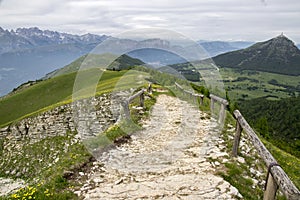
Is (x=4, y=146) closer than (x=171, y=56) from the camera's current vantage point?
No

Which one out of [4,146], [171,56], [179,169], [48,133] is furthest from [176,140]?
[4,146]

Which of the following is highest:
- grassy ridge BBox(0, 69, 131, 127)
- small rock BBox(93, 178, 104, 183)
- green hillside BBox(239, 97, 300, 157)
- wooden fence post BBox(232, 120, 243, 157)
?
wooden fence post BBox(232, 120, 243, 157)

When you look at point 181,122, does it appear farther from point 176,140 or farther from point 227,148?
point 227,148

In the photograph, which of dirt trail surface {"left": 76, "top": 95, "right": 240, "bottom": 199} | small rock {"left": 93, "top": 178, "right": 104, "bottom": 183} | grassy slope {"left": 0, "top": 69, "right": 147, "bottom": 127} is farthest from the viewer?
grassy slope {"left": 0, "top": 69, "right": 147, "bottom": 127}

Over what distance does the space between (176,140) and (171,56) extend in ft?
27.3

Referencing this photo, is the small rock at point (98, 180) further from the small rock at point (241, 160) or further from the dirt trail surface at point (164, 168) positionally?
the small rock at point (241, 160)

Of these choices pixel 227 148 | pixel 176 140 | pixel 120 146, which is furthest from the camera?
pixel 176 140

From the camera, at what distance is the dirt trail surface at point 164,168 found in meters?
7.59

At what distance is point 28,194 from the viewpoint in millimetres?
7535

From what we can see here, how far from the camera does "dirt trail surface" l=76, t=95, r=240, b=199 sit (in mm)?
7594

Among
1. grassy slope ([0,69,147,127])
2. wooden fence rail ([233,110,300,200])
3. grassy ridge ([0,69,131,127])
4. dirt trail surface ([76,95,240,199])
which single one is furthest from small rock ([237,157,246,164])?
grassy ridge ([0,69,131,127])

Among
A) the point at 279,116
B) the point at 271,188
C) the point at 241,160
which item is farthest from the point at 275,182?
the point at 279,116

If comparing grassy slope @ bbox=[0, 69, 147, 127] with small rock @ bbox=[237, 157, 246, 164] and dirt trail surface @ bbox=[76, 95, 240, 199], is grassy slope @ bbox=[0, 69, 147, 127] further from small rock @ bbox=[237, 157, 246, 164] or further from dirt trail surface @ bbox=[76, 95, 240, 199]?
small rock @ bbox=[237, 157, 246, 164]

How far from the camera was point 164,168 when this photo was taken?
9312 millimetres
